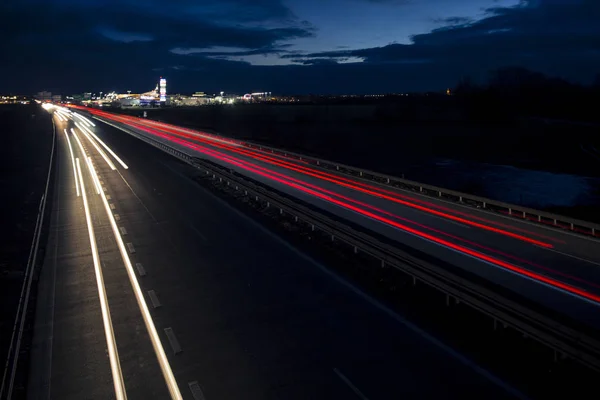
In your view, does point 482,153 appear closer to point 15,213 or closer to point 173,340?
point 15,213

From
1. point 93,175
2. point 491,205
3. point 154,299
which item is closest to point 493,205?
point 491,205

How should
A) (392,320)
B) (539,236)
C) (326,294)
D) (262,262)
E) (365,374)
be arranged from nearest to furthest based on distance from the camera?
1. (365,374)
2. (392,320)
3. (326,294)
4. (262,262)
5. (539,236)

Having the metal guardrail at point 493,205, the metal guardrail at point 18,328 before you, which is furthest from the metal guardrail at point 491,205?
the metal guardrail at point 18,328

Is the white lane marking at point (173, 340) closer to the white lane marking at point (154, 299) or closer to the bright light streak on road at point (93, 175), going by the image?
the white lane marking at point (154, 299)

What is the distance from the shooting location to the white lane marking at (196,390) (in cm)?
801

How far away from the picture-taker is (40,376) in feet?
28.7

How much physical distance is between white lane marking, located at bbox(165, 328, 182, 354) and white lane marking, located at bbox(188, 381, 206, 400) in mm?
1235

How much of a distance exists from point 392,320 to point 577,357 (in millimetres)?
3769

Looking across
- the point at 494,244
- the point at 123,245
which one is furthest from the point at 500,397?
the point at 123,245

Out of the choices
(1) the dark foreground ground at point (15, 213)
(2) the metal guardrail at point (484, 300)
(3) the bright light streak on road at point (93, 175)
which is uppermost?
(2) the metal guardrail at point (484, 300)

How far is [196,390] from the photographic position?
821 cm

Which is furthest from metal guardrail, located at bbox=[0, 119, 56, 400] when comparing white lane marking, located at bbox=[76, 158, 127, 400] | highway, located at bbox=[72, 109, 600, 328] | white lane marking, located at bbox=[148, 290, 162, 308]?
highway, located at bbox=[72, 109, 600, 328]

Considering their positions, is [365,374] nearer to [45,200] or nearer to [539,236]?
[539,236]

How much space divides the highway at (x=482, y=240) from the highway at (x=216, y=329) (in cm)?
404
